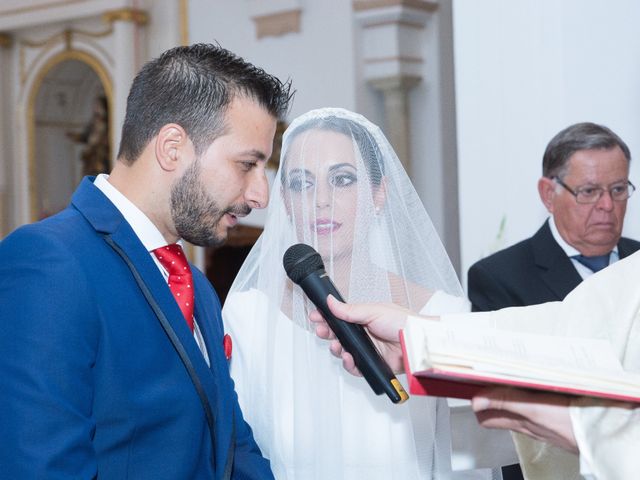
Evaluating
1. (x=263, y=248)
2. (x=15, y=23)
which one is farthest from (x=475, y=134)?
(x=15, y=23)

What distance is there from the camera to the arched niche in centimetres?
1155

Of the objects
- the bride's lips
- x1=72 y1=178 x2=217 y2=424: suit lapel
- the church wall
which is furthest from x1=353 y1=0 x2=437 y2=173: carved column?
x1=72 y1=178 x2=217 y2=424: suit lapel

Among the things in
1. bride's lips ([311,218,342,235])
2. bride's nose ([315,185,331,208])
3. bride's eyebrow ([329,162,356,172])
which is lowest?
bride's lips ([311,218,342,235])

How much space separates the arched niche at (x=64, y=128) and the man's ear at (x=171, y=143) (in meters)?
9.24

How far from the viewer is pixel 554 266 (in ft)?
11.9

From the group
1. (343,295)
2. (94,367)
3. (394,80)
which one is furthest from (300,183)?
(394,80)

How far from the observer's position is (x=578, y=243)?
3.72m

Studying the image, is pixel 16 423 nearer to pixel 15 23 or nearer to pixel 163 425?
pixel 163 425

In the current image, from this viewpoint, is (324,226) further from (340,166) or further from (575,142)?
(575,142)

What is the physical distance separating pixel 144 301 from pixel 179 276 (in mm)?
224

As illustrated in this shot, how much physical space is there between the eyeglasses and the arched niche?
828cm

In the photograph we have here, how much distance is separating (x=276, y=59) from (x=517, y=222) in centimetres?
596

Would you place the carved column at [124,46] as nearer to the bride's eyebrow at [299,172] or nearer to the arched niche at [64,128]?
the arched niche at [64,128]

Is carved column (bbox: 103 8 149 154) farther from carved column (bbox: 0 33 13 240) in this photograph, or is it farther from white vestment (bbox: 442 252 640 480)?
white vestment (bbox: 442 252 640 480)
